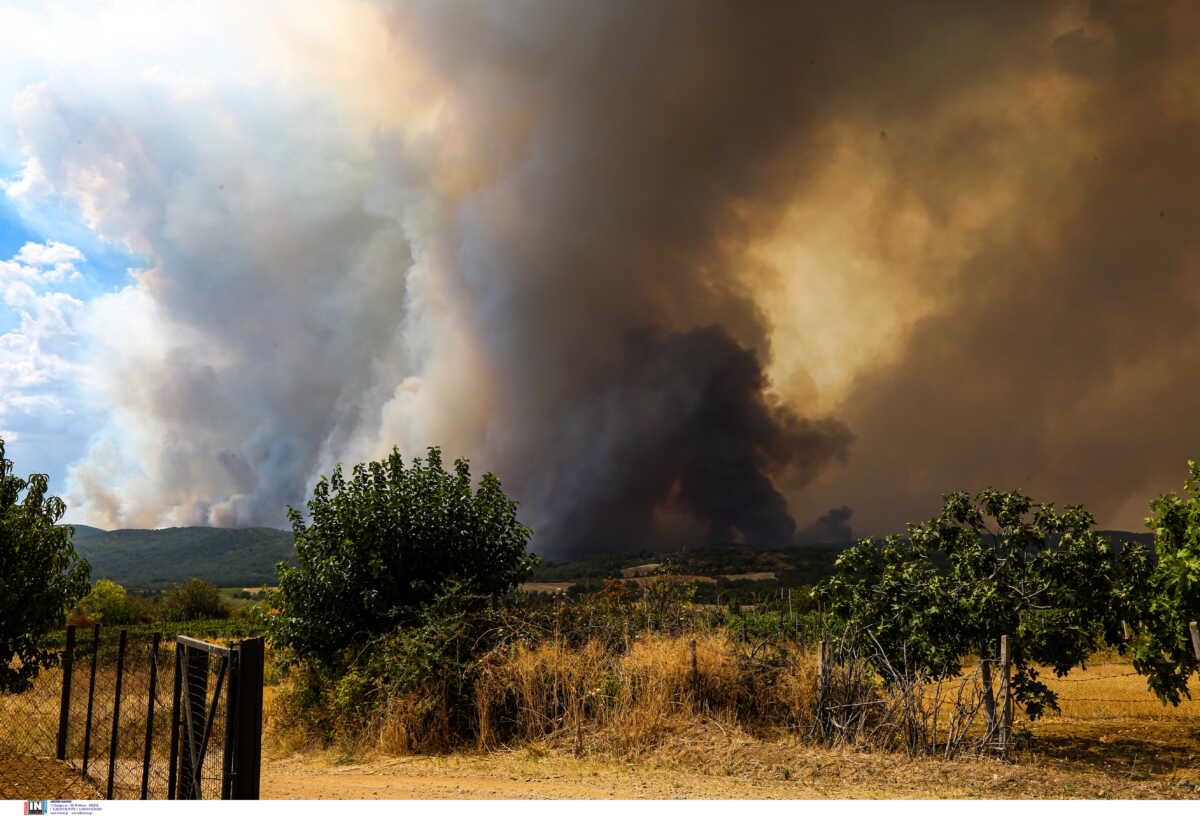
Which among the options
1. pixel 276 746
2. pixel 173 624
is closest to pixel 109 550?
pixel 173 624

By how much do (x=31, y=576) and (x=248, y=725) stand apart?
7369 millimetres

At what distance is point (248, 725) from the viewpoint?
5066 mm

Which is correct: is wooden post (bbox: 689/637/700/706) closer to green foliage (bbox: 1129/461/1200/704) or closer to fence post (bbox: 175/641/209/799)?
green foliage (bbox: 1129/461/1200/704)

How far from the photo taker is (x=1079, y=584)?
11344 mm

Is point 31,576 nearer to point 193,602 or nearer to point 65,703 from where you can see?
point 65,703

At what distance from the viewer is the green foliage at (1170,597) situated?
1048cm

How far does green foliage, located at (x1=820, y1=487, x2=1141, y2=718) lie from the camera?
11219 millimetres

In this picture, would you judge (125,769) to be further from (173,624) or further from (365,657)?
(173,624)

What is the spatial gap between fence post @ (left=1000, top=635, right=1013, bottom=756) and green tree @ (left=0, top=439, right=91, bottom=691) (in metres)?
13.1

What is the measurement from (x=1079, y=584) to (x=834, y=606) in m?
3.72

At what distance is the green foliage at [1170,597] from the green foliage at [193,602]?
66.6 meters

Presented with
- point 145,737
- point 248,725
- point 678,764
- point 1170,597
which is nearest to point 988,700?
point 1170,597

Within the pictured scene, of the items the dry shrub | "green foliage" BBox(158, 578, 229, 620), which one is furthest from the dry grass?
"green foliage" BBox(158, 578, 229, 620)

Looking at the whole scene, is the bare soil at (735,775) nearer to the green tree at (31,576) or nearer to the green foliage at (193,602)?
the green tree at (31,576)
